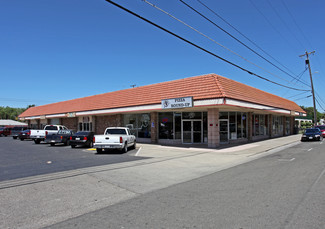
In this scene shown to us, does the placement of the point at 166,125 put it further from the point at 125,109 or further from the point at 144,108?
the point at 125,109

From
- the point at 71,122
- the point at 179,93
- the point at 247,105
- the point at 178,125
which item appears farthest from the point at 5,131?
the point at 247,105

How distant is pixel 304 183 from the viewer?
7203mm

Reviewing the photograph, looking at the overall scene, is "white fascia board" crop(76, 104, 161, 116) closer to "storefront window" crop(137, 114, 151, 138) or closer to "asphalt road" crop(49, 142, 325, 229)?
"storefront window" crop(137, 114, 151, 138)

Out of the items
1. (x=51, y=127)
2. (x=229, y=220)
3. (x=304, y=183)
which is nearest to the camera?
(x=229, y=220)

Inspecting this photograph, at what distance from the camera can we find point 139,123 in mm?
25844

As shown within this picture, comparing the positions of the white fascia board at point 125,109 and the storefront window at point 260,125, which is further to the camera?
the storefront window at point 260,125

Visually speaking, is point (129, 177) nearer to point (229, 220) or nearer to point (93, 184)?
point (93, 184)

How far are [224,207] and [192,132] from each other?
1684cm

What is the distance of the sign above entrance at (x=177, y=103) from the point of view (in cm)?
1875

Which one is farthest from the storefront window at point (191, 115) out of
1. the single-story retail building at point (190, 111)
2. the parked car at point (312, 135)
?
the parked car at point (312, 135)

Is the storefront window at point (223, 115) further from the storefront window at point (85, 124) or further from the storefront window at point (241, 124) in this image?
the storefront window at point (85, 124)

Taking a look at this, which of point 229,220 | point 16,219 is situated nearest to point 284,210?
point 229,220

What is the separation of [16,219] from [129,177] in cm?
438

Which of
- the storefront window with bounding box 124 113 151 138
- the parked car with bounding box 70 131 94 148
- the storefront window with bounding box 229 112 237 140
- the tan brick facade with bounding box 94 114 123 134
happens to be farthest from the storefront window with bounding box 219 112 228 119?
the parked car with bounding box 70 131 94 148
